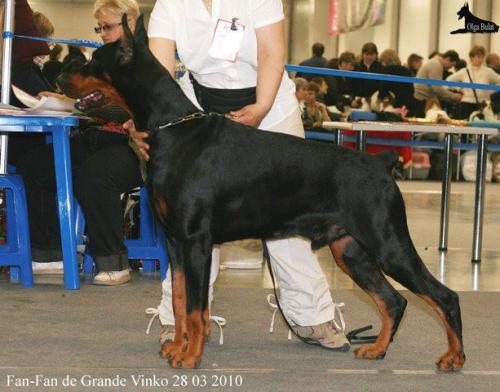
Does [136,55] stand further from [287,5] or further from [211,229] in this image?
[287,5]

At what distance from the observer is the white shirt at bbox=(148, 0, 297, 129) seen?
3.32 m

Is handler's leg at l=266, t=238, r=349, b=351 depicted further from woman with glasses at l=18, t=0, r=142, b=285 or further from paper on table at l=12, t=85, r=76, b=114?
paper on table at l=12, t=85, r=76, b=114

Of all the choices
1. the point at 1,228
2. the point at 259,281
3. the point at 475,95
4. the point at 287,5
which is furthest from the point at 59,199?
the point at 287,5

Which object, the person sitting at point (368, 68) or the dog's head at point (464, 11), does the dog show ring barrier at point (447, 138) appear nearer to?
the person sitting at point (368, 68)

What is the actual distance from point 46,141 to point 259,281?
1387mm

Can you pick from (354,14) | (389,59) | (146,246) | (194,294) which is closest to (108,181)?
(146,246)

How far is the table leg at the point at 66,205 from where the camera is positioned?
457cm

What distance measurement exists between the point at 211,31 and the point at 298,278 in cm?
96

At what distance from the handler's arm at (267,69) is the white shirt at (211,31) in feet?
0.11

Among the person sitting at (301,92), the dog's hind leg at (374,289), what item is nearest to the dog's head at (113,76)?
the dog's hind leg at (374,289)

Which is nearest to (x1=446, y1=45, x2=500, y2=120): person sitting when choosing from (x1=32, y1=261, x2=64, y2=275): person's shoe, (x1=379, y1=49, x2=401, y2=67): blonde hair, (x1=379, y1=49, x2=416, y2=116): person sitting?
(x1=379, y1=49, x2=416, y2=116): person sitting

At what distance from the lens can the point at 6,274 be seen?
508 cm

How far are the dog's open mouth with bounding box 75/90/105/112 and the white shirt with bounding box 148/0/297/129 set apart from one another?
1.22 ft

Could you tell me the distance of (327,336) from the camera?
3.49m
